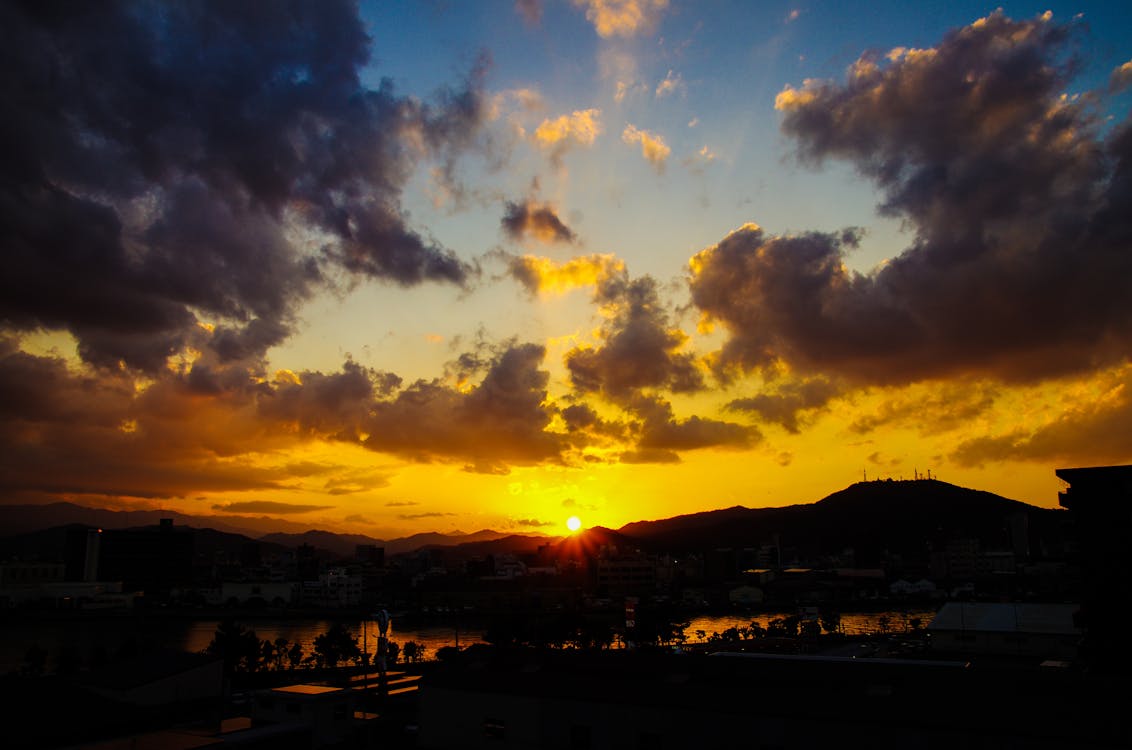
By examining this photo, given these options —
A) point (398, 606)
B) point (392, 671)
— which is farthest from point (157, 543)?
point (392, 671)

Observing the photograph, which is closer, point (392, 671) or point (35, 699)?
point (35, 699)

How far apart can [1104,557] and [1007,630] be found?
1223cm

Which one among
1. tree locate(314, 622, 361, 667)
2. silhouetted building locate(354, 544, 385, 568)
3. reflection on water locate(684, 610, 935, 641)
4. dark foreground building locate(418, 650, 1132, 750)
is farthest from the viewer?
silhouetted building locate(354, 544, 385, 568)

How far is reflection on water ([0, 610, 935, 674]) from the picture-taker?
5188cm

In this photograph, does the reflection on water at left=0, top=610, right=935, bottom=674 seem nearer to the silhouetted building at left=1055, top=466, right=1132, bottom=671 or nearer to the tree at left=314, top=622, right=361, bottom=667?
the tree at left=314, top=622, right=361, bottom=667

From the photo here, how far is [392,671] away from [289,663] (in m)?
10.9

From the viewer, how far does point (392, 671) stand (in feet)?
102

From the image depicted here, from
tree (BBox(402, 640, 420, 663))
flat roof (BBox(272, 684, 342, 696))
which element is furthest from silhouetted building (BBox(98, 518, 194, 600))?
flat roof (BBox(272, 684, 342, 696))

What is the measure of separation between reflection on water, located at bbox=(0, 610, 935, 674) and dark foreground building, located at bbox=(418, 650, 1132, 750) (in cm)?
3137

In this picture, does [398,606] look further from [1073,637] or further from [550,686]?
[550,686]

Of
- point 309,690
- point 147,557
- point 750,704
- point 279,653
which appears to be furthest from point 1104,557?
point 147,557

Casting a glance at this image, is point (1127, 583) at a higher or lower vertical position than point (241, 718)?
higher

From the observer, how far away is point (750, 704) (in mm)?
11906

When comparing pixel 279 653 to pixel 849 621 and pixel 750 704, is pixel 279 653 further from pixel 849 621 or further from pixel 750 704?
pixel 849 621
